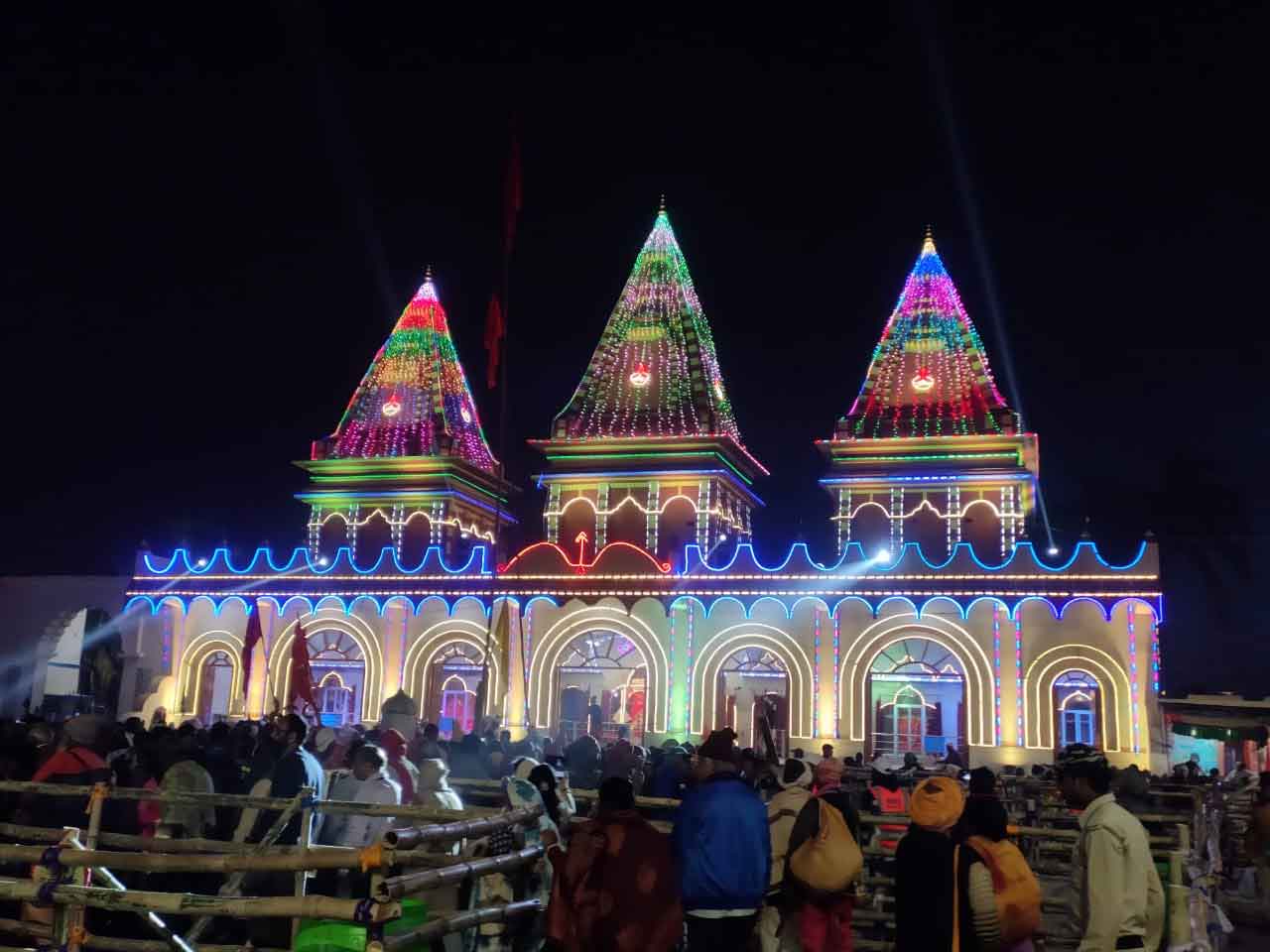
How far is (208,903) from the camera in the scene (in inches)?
182

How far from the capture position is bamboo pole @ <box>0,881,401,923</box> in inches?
169

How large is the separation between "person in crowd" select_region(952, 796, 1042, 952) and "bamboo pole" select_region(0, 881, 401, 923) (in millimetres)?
2613

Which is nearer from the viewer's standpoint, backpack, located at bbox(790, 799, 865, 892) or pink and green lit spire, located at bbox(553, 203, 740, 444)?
backpack, located at bbox(790, 799, 865, 892)

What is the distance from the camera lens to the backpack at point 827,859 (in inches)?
236

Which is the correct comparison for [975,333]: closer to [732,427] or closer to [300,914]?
[732,427]

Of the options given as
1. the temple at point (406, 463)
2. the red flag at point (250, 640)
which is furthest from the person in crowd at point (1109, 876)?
the temple at point (406, 463)

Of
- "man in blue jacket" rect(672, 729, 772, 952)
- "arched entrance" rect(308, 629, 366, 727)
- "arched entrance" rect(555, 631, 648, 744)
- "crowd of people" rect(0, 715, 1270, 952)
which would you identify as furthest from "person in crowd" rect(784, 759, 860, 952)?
"arched entrance" rect(308, 629, 366, 727)

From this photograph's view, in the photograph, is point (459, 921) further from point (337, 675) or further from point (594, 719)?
point (337, 675)

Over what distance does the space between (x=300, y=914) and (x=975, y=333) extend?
102 ft

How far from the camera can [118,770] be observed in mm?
9922

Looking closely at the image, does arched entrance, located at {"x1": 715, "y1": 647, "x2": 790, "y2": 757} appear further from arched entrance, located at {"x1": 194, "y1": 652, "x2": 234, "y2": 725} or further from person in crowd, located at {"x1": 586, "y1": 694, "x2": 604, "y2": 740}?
arched entrance, located at {"x1": 194, "y1": 652, "x2": 234, "y2": 725}

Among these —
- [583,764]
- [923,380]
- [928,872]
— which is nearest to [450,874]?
[928,872]

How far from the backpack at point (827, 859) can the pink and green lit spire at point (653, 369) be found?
2757cm

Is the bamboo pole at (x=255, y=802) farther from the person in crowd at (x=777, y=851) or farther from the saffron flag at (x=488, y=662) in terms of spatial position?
the saffron flag at (x=488, y=662)
